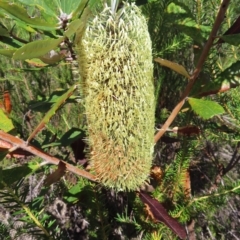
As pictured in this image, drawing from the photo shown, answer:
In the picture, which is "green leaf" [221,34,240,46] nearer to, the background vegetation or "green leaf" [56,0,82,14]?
the background vegetation

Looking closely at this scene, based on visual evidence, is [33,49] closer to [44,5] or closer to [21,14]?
[21,14]

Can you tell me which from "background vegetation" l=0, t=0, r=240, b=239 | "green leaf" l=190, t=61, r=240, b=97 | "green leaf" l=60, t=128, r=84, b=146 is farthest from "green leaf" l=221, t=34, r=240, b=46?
"green leaf" l=60, t=128, r=84, b=146

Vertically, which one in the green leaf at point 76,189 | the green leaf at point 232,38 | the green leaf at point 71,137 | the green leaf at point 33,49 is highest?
the green leaf at point 33,49

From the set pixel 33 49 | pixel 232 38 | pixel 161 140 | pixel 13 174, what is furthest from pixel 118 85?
pixel 161 140

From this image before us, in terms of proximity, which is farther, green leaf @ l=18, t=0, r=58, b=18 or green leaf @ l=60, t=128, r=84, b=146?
green leaf @ l=60, t=128, r=84, b=146

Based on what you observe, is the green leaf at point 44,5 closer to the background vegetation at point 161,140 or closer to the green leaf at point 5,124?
the background vegetation at point 161,140

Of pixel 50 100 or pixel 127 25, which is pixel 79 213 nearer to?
pixel 50 100

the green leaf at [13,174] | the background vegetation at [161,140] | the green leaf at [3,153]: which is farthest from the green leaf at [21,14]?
the green leaf at [13,174]
